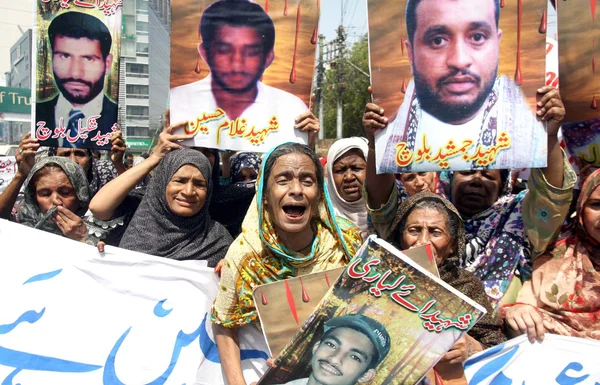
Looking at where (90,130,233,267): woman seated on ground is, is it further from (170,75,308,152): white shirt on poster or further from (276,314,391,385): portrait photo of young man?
(276,314,391,385): portrait photo of young man

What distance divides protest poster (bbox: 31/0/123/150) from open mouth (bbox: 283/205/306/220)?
5.52 ft

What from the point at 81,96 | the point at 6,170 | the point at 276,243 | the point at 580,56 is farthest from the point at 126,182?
the point at 6,170

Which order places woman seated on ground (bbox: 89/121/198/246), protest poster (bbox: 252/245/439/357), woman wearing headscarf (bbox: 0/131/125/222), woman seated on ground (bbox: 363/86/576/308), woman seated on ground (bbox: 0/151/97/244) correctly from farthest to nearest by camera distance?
woman wearing headscarf (bbox: 0/131/125/222)
woman seated on ground (bbox: 0/151/97/244)
woman seated on ground (bbox: 89/121/198/246)
woman seated on ground (bbox: 363/86/576/308)
protest poster (bbox: 252/245/439/357)

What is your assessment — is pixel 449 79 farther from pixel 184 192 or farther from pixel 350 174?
pixel 184 192

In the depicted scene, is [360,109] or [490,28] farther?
[360,109]

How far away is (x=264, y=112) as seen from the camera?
314 centimetres

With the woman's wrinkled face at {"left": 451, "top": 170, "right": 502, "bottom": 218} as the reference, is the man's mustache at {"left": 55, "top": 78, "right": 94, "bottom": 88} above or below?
above

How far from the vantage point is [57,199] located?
3.27m

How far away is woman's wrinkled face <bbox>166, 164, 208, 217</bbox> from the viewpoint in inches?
115

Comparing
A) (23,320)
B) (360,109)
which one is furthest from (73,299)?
(360,109)

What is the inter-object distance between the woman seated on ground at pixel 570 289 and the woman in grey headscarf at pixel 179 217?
5.08ft

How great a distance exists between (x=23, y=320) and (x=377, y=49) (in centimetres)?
217

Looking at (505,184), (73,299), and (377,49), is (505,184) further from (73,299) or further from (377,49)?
(73,299)

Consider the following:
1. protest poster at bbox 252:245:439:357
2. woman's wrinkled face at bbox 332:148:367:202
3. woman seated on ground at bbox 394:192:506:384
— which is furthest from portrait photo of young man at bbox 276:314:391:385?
woman's wrinkled face at bbox 332:148:367:202
